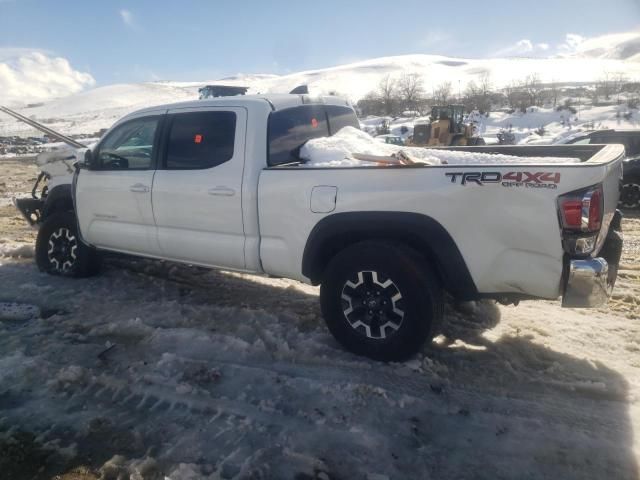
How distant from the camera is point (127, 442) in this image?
270 centimetres

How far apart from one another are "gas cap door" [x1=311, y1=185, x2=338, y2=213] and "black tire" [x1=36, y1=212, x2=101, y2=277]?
118 inches

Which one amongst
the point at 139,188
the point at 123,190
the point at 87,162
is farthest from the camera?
the point at 87,162

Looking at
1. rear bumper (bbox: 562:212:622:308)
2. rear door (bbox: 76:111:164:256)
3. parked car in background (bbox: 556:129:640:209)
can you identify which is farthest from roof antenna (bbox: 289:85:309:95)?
parked car in background (bbox: 556:129:640:209)

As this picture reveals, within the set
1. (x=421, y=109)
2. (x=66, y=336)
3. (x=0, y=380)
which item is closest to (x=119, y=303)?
(x=66, y=336)

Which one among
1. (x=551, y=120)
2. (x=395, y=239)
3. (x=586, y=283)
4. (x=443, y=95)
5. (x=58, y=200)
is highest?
(x=443, y=95)

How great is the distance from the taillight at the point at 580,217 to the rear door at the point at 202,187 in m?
2.30

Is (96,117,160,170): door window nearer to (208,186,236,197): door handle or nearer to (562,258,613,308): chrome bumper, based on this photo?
(208,186,236,197): door handle

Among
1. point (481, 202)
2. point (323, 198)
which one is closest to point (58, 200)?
point (323, 198)

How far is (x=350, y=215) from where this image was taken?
3.37 metres

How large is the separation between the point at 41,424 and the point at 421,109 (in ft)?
227

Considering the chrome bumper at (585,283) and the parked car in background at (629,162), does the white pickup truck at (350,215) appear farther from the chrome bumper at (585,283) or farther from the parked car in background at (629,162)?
the parked car in background at (629,162)

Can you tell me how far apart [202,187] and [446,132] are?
16.3 metres

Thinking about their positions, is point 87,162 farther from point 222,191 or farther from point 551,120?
point 551,120

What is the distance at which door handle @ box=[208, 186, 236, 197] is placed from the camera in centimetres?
388
